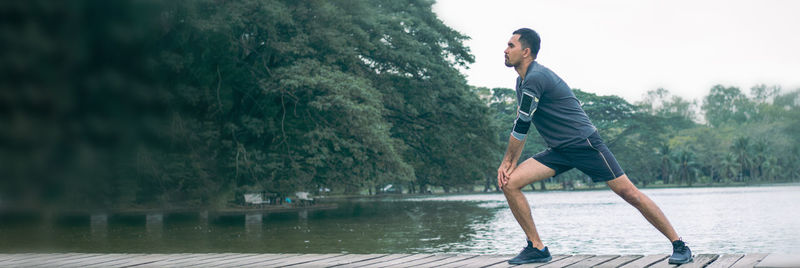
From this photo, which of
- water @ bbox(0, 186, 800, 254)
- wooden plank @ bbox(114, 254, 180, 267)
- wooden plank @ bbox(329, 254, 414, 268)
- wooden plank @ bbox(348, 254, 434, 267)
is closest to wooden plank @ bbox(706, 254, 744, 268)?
wooden plank @ bbox(348, 254, 434, 267)

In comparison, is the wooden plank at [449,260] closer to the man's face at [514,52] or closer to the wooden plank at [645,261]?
the wooden plank at [645,261]

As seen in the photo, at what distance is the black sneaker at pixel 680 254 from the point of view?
4.60 metres

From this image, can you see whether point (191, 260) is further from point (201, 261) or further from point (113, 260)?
point (113, 260)

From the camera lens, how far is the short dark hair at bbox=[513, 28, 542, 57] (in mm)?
4988

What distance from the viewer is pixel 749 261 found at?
4.44m

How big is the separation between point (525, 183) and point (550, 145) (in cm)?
31

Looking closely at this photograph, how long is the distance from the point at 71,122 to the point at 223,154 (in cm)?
1013

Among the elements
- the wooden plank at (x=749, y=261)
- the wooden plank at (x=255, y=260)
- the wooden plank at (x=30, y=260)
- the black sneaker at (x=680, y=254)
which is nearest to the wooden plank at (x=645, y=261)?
the black sneaker at (x=680, y=254)

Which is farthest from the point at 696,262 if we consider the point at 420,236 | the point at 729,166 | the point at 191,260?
the point at 729,166

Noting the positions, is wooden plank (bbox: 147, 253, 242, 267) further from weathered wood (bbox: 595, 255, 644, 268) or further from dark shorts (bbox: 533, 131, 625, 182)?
weathered wood (bbox: 595, 255, 644, 268)

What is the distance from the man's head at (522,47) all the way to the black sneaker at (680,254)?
1.52 meters

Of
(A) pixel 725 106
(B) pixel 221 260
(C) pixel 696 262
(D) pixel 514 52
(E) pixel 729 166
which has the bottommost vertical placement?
(C) pixel 696 262

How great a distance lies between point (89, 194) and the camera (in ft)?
38.0

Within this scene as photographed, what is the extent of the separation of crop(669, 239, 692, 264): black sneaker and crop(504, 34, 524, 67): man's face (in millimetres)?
1548
